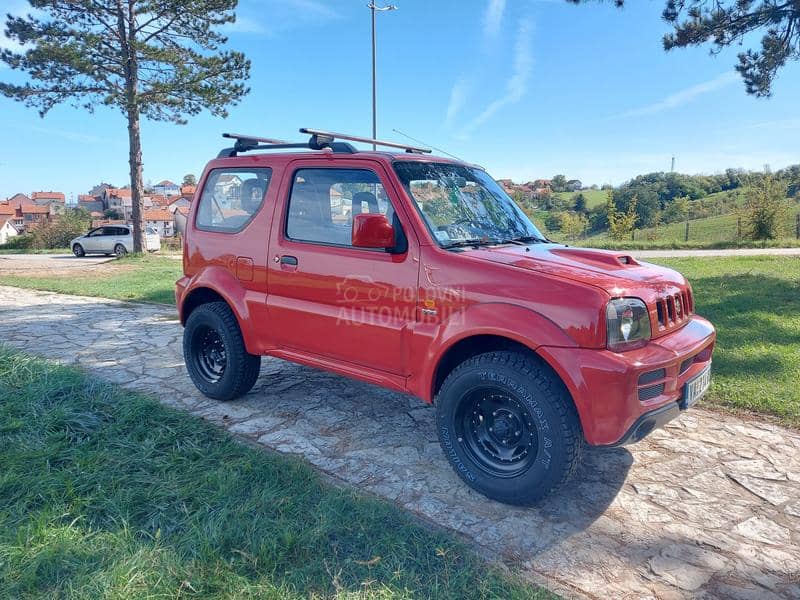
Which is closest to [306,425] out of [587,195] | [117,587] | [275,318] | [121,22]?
[275,318]

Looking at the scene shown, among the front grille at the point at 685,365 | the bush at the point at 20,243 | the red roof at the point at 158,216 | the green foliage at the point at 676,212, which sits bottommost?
the front grille at the point at 685,365

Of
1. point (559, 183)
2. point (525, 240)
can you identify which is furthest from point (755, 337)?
point (559, 183)

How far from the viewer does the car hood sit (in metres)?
2.92

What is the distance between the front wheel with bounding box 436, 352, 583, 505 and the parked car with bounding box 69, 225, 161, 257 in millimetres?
25037

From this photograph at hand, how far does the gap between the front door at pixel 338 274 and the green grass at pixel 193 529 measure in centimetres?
85

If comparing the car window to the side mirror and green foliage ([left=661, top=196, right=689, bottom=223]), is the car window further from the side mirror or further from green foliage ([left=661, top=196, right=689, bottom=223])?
green foliage ([left=661, top=196, right=689, bottom=223])

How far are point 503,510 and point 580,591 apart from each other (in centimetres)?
68

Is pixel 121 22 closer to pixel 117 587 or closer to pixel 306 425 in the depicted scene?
pixel 306 425

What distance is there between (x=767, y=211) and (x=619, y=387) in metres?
23.9

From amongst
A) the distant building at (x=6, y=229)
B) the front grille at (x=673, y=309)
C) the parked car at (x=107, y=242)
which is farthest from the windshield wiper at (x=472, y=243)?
the distant building at (x=6, y=229)

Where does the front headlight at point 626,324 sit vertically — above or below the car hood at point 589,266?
below

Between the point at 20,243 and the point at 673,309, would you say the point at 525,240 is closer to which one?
the point at 673,309

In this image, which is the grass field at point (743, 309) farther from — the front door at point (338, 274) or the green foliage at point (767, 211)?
the green foliage at point (767, 211)

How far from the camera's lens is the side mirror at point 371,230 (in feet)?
10.4
